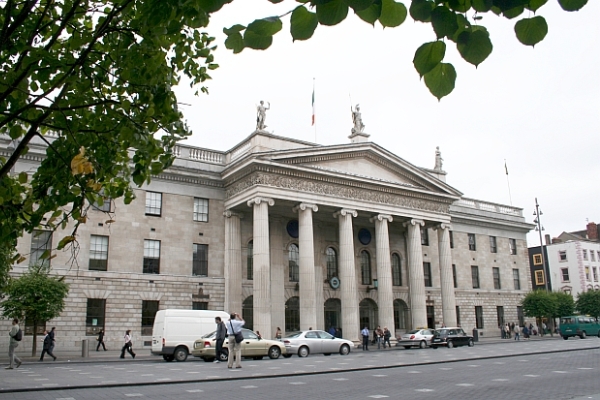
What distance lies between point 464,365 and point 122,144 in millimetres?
16992

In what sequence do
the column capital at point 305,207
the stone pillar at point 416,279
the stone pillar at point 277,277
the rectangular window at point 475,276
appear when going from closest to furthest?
the column capital at point 305,207
the stone pillar at point 277,277
the stone pillar at point 416,279
the rectangular window at point 475,276

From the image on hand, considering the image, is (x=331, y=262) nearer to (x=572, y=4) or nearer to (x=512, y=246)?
(x=512, y=246)

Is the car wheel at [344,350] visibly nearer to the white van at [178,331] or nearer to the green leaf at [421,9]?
the white van at [178,331]

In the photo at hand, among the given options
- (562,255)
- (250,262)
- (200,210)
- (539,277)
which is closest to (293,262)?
(250,262)

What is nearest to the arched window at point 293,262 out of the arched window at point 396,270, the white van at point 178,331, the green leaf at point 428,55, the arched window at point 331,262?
the arched window at point 331,262

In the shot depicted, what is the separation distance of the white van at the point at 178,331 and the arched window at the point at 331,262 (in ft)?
54.2

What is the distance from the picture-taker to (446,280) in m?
46.5

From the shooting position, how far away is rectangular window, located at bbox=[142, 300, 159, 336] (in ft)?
120

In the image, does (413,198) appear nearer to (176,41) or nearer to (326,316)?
(326,316)

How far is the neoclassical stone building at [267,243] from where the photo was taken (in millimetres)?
36031

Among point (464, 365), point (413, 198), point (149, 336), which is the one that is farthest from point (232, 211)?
point (464, 365)

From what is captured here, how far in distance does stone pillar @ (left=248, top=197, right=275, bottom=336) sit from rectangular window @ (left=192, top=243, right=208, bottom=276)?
4.64 metres

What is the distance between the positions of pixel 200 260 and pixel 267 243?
5659mm

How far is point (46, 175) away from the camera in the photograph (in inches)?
350
